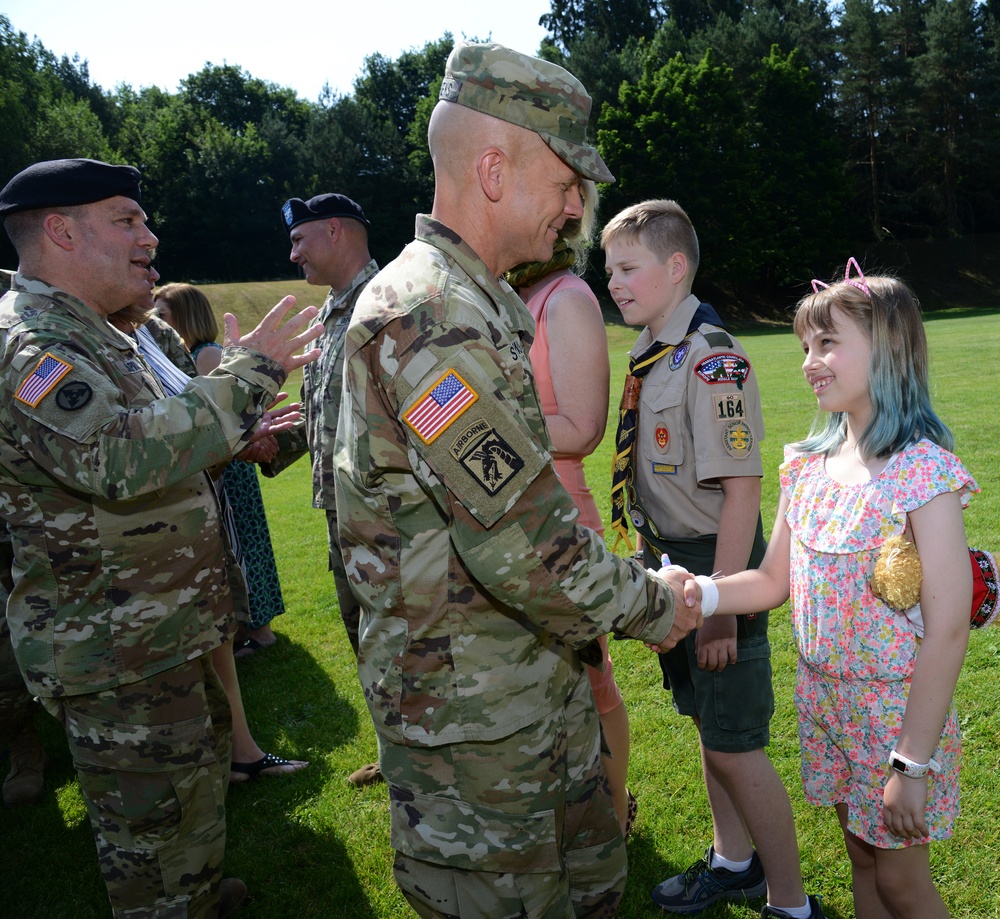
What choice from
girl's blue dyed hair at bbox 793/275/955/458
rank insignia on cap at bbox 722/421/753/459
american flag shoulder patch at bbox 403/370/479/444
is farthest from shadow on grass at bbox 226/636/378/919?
girl's blue dyed hair at bbox 793/275/955/458

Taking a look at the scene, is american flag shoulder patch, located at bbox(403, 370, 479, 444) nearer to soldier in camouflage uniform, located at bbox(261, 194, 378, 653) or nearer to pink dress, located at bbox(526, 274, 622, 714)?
pink dress, located at bbox(526, 274, 622, 714)

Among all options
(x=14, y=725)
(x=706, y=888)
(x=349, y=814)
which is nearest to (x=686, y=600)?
(x=706, y=888)

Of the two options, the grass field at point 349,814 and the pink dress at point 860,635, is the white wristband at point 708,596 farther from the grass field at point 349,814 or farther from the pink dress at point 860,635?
the grass field at point 349,814

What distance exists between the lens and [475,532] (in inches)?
75.4

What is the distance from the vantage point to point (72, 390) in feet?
8.47

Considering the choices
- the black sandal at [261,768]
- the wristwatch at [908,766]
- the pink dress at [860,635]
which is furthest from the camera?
the black sandal at [261,768]

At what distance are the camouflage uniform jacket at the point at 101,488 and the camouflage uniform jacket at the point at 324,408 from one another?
4.27 ft

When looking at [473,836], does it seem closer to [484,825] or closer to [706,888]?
[484,825]

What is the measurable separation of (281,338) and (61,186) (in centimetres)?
94

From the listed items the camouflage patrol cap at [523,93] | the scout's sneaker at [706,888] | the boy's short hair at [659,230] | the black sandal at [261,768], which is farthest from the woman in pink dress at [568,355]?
the black sandal at [261,768]

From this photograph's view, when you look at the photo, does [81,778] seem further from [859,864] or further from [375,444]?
[859,864]

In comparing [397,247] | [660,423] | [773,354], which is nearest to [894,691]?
[660,423]

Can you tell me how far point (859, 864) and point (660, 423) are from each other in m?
1.61

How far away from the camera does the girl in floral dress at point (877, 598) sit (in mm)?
2322
